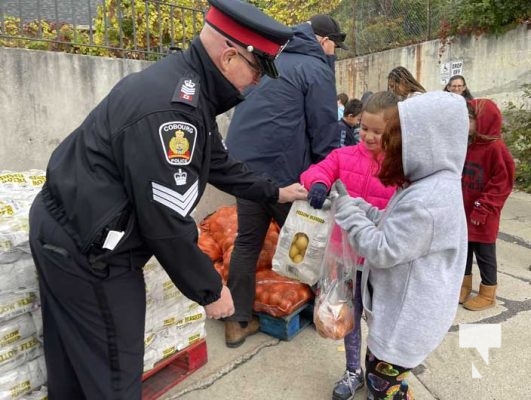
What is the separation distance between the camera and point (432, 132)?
165cm

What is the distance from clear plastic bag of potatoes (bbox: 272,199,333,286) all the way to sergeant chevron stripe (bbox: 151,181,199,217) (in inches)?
37.6

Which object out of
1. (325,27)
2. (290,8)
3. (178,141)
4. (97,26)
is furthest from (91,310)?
(290,8)

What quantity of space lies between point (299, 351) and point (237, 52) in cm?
201

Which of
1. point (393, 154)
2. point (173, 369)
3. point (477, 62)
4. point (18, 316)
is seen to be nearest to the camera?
point (393, 154)

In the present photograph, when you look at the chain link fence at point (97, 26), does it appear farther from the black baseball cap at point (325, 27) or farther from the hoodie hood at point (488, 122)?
the hoodie hood at point (488, 122)

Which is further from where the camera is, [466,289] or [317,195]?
[466,289]

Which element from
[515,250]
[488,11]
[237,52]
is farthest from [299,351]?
[488,11]

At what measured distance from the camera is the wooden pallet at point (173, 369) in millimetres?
2402

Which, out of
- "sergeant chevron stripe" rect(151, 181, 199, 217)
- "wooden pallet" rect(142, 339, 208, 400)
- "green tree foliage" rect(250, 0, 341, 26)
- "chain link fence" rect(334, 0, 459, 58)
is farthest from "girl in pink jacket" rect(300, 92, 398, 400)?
"green tree foliage" rect(250, 0, 341, 26)

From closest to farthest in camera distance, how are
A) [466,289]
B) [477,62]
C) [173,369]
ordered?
[173,369] < [466,289] < [477,62]

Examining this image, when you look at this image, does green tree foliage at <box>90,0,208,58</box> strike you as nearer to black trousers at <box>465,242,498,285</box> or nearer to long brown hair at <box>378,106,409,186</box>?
long brown hair at <box>378,106,409,186</box>

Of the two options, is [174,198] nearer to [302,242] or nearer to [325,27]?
[302,242]

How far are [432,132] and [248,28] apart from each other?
2.51 feet

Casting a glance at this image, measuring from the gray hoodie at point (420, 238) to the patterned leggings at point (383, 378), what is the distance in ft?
0.38
